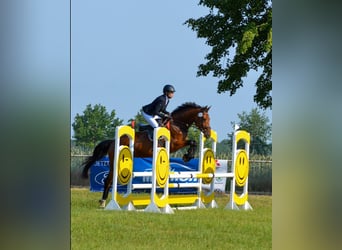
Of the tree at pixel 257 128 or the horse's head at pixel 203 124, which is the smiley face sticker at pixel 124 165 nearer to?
the horse's head at pixel 203 124

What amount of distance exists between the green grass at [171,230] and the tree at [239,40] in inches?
66.0

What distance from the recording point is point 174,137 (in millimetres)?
5469

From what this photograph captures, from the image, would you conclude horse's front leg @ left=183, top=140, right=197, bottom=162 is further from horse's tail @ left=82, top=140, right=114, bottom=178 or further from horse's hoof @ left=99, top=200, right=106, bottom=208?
horse's hoof @ left=99, top=200, right=106, bottom=208

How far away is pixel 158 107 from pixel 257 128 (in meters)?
0.92

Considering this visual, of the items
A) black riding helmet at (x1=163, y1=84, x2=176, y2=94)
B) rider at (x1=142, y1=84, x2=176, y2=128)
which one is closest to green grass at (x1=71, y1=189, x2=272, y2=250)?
rider at (x1=142, y1=84, x2=176, y2=128)

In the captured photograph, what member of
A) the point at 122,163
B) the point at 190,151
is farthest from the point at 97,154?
the point at 190,151

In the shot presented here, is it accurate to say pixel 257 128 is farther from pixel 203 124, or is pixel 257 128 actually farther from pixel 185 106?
pixel 185 106

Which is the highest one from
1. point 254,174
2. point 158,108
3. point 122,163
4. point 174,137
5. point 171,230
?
point 158,108

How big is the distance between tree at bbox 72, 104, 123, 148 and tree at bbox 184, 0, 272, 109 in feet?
4.09

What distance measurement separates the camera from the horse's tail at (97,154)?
17.7 ft

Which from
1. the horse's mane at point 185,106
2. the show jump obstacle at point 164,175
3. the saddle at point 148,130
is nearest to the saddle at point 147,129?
the saddle at point 148,130

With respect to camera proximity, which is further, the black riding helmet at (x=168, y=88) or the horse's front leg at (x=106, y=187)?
the horse's front leg at (x=106, y=187)
